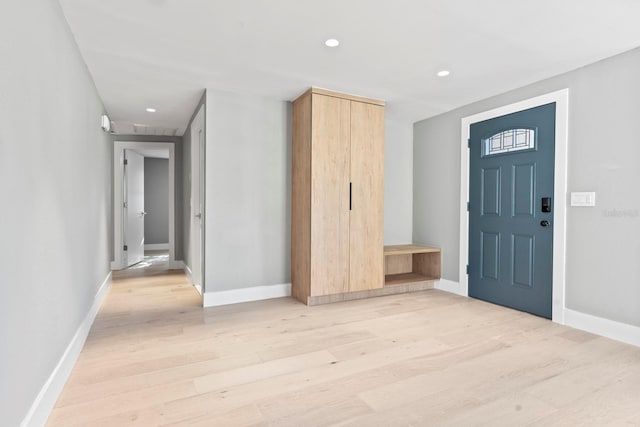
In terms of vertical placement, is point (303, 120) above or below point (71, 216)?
above

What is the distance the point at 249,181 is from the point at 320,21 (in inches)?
78.5

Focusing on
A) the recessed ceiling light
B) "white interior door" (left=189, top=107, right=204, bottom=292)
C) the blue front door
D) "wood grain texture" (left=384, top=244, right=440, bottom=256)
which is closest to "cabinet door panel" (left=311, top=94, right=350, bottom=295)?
"wood grain texture" (left=384, top=244, right=440, bottom=256)

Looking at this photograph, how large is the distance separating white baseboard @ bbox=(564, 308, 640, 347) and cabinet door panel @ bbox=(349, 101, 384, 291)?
184cm

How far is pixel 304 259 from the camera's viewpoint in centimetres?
369

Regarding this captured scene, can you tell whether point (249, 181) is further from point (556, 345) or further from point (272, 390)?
point (556, 345)

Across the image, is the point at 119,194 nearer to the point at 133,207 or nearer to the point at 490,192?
the point at 133,207

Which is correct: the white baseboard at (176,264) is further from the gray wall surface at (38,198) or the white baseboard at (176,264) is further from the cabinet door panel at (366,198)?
the cabinet door panel at (366,198)

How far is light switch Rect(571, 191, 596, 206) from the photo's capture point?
287 centimetres

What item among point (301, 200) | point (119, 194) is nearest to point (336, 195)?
point (301, 200)

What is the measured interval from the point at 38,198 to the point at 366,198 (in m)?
2.98

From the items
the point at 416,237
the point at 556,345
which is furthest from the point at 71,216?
the point at 416,237

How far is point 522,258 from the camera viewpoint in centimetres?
Answer: 344

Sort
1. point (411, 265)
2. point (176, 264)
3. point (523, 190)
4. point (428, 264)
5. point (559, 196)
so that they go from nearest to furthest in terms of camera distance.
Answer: point (559, 196) → point (523, 190) → point (428, 264) → point (411, 265) → point (176, 264)

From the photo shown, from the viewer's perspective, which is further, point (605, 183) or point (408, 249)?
point (408, 249)
